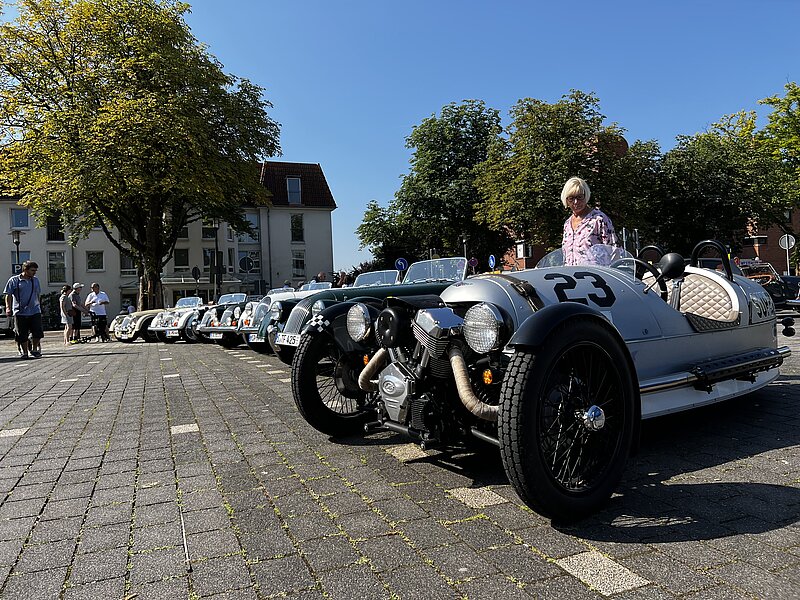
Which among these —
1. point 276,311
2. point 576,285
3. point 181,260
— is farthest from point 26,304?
point 181,260

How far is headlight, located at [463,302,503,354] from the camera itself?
279cm

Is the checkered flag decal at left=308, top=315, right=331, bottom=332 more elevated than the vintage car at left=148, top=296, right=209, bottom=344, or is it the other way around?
the checkered flag decal at left=308, top=315, right=331, bottom=332

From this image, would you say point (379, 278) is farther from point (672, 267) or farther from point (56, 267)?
point (56, 267)

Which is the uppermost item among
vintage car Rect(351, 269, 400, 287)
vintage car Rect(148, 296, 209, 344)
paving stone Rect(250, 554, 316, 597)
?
vintage car Rect(351, 269, 400, 287)

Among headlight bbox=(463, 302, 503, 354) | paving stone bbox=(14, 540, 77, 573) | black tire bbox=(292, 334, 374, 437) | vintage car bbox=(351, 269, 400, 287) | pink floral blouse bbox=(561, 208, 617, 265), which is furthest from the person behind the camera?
vintage car bbox=(351, 269, 400, 287)

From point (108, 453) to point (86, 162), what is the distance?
21.6 metres

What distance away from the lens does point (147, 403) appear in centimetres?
595

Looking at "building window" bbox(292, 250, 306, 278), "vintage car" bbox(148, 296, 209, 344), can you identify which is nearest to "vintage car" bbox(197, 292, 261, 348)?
"vintage car" bbox(148, 296, 209, 344)

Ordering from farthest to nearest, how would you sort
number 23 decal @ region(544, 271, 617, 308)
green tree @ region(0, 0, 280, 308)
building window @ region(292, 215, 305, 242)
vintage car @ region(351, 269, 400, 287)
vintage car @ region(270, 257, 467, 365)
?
building window @ region(292, 215, 305, 242) < green tree @ region(0, 0, 280, 308) < vintage car @ region(351, 269, 400, 287) < vintage car @ region(270, 257, 467, 365) < number 23 decal @ region(544, 271, 617, 308)

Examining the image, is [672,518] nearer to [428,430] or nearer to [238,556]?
[428,430]

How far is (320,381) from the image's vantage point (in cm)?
421

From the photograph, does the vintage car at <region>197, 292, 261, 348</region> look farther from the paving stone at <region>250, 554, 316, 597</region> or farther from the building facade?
the building facade

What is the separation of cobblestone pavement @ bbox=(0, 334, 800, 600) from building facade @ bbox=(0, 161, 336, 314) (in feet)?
116

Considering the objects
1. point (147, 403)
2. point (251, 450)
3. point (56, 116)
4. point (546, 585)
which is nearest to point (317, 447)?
point (251, 450)
